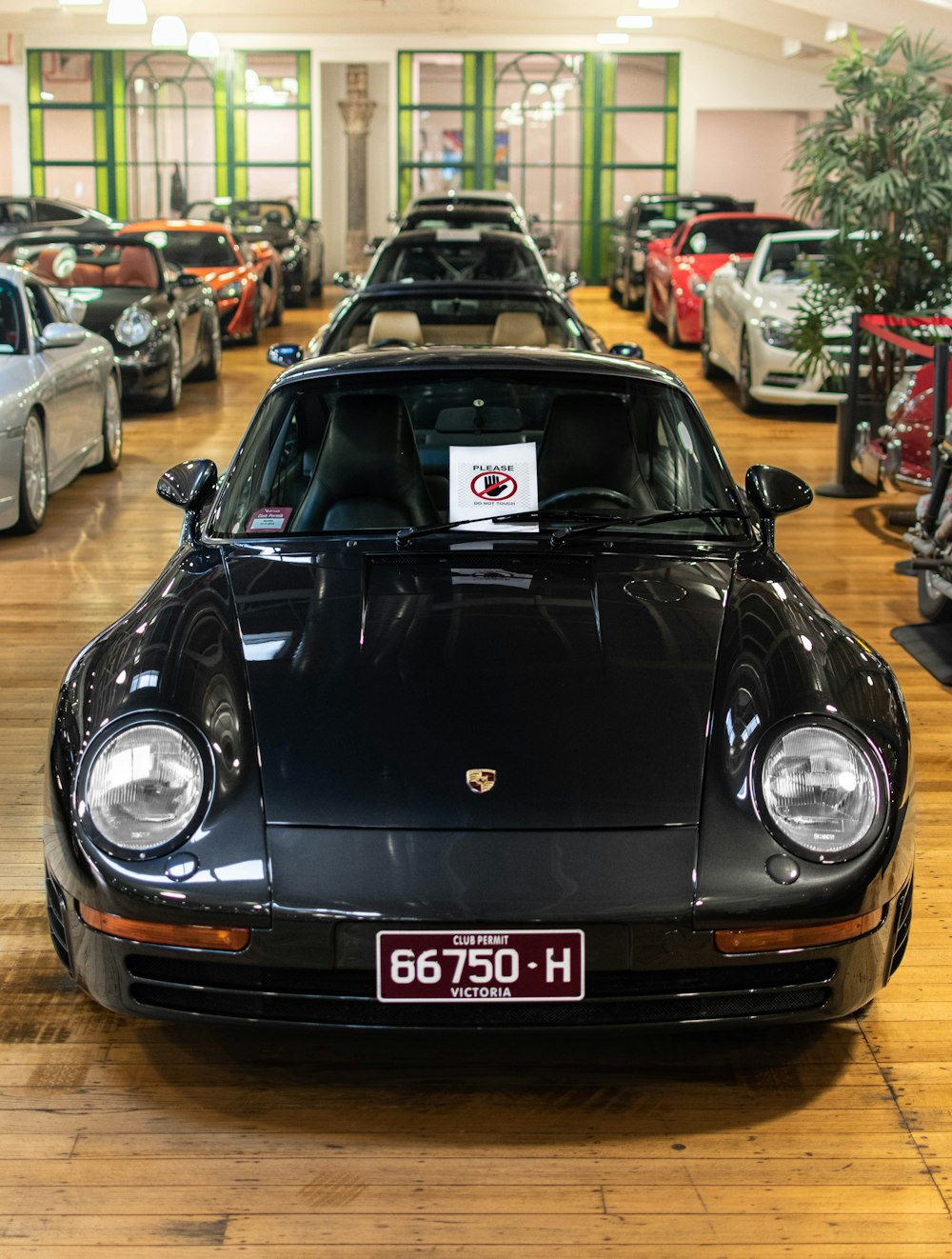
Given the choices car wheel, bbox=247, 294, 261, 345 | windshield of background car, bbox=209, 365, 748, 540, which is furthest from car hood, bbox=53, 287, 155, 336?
windshield of background car, bbox=209, 365, 748, 540

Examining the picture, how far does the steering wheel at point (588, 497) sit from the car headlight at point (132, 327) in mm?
8068

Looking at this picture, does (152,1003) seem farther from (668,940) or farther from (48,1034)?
(668,940)

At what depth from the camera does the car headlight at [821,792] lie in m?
2.64

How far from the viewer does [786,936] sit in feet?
8.45

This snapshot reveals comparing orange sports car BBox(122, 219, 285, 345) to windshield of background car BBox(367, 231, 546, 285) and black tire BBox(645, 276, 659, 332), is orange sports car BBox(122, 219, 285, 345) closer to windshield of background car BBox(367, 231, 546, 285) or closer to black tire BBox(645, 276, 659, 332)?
black tire BBox(645, 276, 659, 332)

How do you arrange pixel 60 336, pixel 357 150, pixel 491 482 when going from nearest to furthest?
pixel 491 482 < pixel 60 336 < pixel 357 150

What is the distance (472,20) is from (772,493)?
74.4ft

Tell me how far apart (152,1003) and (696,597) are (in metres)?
1.33

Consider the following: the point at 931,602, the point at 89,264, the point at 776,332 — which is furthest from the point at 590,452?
the point at 89,264

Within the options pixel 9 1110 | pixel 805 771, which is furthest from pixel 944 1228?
pixel 9 1110

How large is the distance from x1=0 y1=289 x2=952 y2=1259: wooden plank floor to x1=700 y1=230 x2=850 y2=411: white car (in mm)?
7751

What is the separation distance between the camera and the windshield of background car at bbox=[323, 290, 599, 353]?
779cm

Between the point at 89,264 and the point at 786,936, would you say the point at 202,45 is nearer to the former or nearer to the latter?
the point at 89,264

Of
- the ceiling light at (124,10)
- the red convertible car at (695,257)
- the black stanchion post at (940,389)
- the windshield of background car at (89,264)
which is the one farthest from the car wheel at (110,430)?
the ceiling light at (124,10)
